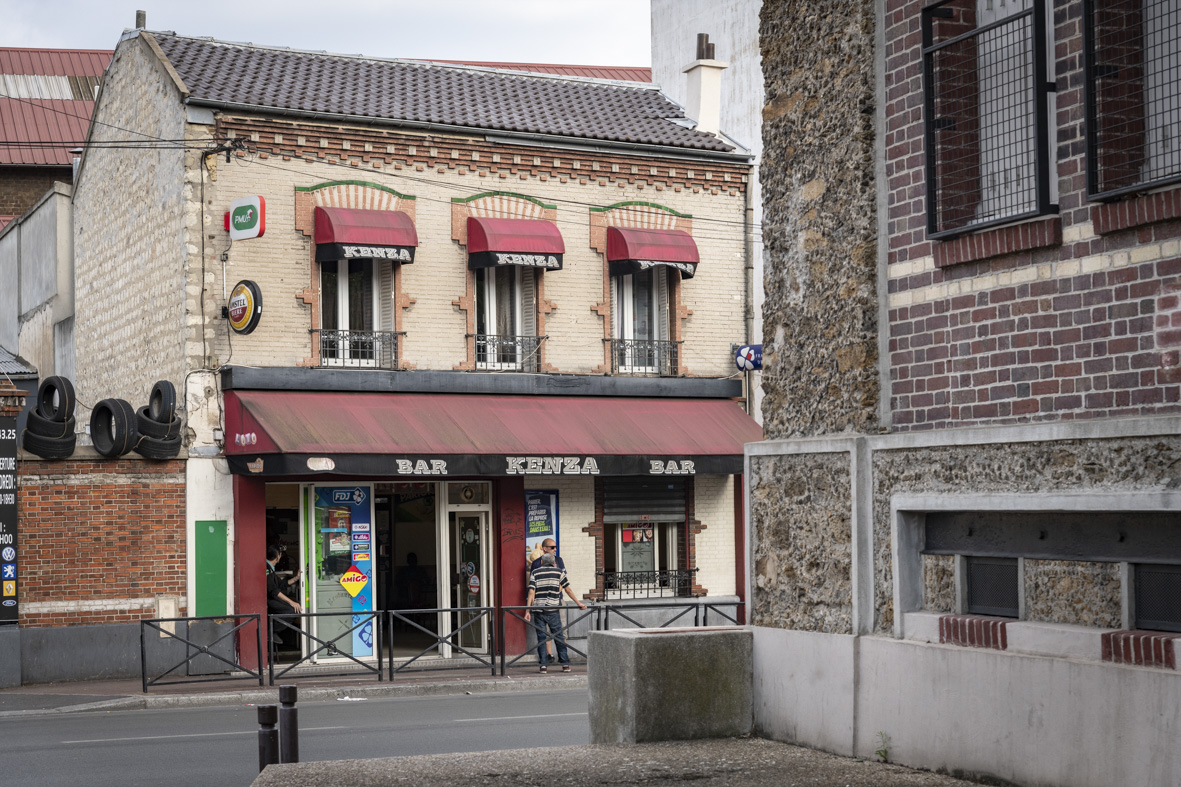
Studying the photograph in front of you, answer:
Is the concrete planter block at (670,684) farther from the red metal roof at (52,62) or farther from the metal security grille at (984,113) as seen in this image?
the red metal roof at (52,62)

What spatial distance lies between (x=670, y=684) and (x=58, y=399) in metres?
11.8

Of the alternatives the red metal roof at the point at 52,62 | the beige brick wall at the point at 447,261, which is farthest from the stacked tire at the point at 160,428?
the red metal roof at the point at 52,62

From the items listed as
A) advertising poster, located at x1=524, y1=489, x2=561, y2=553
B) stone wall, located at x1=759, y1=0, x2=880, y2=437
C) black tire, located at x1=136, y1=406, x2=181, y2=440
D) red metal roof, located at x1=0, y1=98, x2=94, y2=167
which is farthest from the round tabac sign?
red metal roof, located at x1=0, y1=98, x2=94, y2=167

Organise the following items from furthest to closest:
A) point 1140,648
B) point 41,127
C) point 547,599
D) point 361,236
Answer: point 41,127 → point 361,236 → point 547,599 → point 1140,648

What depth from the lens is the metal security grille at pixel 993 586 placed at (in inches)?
311

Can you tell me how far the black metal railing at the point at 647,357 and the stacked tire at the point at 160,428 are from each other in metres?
7.01

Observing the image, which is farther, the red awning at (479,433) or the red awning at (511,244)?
the red awning at (511,244)

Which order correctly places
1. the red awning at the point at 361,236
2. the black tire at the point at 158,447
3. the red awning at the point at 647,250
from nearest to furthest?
the black tire at the point at 158,447
the red awning at the point at 361,236
the red awning at the point at 647,250

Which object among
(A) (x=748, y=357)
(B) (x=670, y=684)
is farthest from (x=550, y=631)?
(B) (x=670, y=684)

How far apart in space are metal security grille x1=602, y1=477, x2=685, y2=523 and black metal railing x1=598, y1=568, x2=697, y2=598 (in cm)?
84

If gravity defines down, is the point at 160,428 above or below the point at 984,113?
below

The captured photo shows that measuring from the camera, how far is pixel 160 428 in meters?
19.0

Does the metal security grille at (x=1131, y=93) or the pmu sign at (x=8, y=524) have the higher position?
the metal security grille at (x=1131, y=93)

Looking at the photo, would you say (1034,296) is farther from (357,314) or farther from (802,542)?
(357,314)
